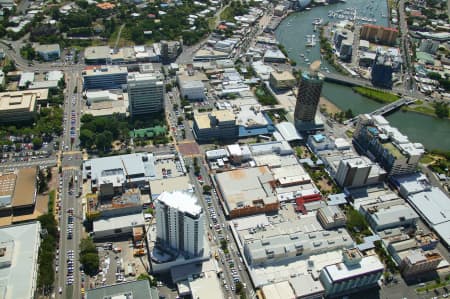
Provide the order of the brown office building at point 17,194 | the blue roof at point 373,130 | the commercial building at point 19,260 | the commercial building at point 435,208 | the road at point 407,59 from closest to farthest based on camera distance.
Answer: the commercial building at point 19,260
the brown office building at point 17,194
the commercial building at point 435,208
the blue roof at point 373,130
the road at point 407,59

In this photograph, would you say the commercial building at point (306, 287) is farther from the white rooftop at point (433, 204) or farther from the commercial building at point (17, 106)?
the commercial building at point (17, 106)

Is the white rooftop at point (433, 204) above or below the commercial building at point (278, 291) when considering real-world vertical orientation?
above

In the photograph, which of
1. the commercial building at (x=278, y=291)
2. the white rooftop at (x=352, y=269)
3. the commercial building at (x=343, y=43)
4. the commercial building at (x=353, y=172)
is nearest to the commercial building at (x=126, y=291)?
the commercial building at (x=278, y=291)

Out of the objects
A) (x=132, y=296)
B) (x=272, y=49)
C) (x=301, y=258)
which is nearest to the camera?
(x=132, y=296)

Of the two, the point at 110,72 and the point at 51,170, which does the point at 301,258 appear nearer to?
the point at 51,170

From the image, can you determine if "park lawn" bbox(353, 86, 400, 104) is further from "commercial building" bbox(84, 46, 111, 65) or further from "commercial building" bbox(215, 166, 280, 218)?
"commercial building" bbox(84, 46, 111, 65)

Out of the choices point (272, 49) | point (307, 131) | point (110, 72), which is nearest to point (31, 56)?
point (110, 72)

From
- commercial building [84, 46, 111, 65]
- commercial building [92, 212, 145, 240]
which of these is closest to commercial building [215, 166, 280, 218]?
commercial building [92, 212, 145, 240]

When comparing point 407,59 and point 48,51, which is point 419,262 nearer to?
point 407,59
